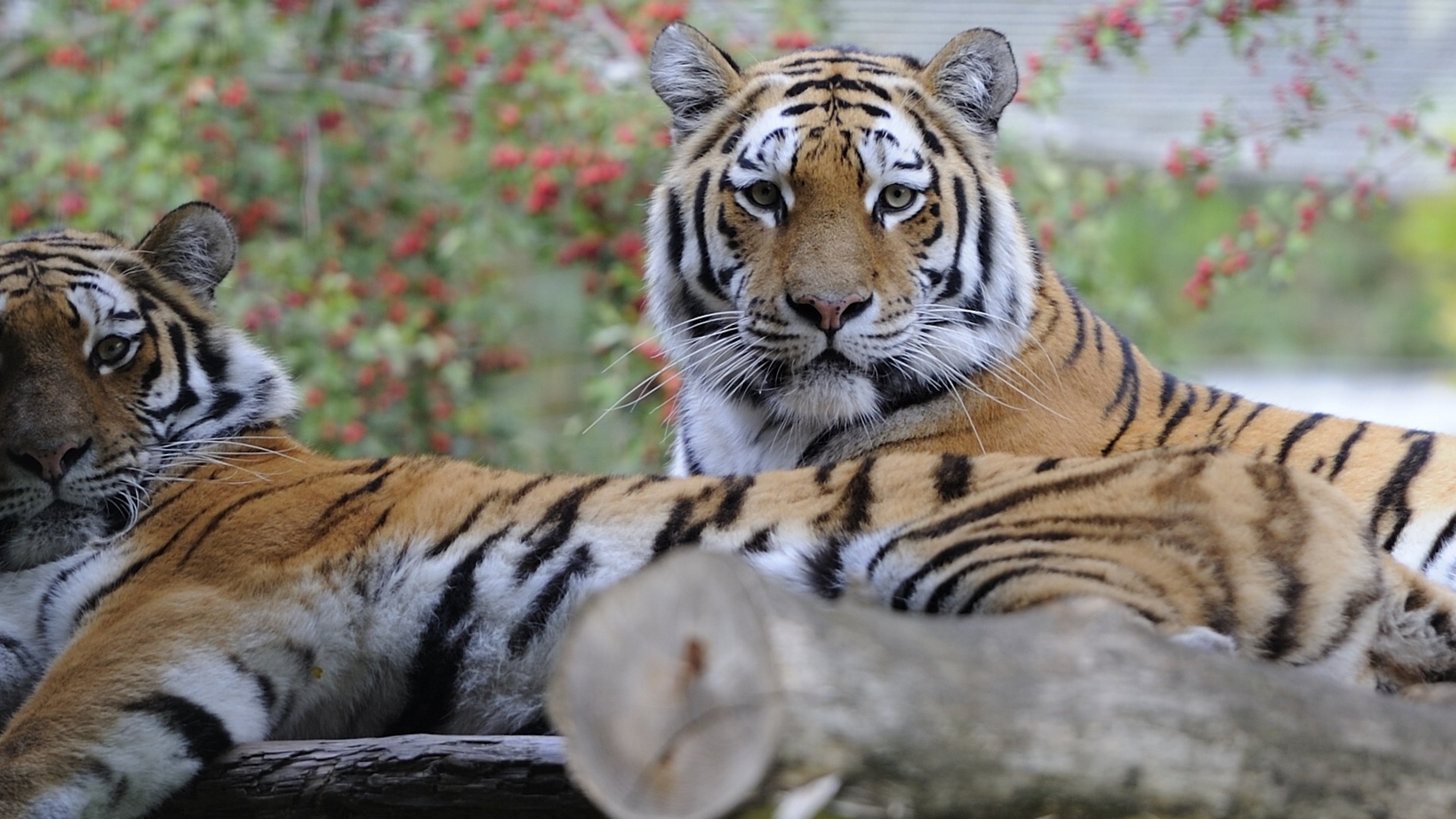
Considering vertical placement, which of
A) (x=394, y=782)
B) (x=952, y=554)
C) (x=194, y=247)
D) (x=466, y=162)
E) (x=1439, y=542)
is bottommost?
(x=394, y=782)

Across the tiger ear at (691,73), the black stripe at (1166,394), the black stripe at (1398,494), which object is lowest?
the black stripe at (1398,494)

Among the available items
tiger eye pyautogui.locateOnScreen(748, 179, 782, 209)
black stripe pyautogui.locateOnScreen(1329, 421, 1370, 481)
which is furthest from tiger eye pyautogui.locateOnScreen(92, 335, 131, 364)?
black stripe pyautogui.locateOnScreen(1329, 421, 1370, 481)

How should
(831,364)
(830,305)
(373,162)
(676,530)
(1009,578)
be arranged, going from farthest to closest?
(373,162) → (831,364) → (830,305) → (676,530) → (1009,578)

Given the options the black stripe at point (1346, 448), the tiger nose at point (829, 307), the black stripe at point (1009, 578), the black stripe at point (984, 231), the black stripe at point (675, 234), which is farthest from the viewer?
the black stripe at point (675, 234)

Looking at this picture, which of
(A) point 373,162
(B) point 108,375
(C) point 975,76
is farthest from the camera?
(A) point 373,162

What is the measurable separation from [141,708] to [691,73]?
5.88 ft

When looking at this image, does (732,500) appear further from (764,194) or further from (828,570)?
(764,194)

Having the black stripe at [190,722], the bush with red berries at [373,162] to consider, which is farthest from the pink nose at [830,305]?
the bush with red berries at [373,162]

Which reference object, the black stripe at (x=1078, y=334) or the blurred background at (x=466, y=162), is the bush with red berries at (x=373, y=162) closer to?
the blurred background at (x=466, y=162)

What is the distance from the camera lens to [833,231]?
114 inches

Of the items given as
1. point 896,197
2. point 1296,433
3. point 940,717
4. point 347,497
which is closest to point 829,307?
point 896,197

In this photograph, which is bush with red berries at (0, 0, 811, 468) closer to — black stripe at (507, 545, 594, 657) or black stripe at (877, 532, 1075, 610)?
black stripe at (507, 545, 594, 657)

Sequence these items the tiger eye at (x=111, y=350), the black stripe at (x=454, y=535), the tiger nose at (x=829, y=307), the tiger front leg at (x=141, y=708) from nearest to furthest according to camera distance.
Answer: the tiger front leg at (x=141, y=708) < the black stripe at (x=454, y=535) < the tiger eye at (x=111, y=350) < the tiger nose at (x=829, y=307)

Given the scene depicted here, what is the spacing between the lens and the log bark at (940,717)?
123 centimetres
